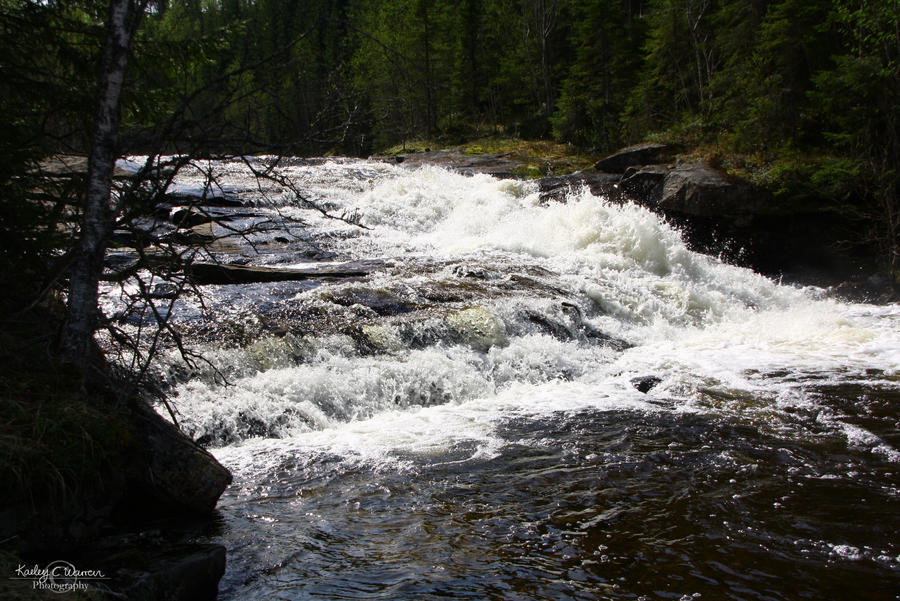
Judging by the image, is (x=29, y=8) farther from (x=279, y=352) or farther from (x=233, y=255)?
(x=233, y=255)

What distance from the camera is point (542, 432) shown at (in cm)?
719

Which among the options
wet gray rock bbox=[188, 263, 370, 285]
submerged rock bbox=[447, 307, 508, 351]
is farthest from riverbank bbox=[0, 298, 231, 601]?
wet gray rock bbox=[188, 263, 370, 285]

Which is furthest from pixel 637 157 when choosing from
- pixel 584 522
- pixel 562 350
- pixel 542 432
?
pixel 584 522

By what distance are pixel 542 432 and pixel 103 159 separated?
555cm

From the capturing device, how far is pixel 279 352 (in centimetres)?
859

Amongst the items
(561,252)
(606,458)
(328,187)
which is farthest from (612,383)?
(328,187)

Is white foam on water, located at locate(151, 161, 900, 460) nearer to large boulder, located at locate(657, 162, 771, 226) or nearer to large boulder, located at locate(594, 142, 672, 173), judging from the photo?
large boulder, located at locate(657, 162, 771, 226)

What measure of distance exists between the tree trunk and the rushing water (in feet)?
3.41

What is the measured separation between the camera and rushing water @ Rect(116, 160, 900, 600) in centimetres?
425

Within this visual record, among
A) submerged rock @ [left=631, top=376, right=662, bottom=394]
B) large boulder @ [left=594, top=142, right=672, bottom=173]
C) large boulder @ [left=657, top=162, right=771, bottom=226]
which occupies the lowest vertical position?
submerged rock @ [left=631, top=376, right=662, bottom=394]

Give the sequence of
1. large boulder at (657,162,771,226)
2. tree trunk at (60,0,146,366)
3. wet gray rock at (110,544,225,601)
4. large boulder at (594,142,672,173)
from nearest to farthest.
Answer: wet gray rock at (110,544,225,601) < tree trunk at (60,0,146,366) < large boulder at (657,162,771,226) < large boulder at (594,142,672,173)

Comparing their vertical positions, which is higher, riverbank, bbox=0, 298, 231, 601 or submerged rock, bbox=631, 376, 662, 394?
riverbank, bbox=0, 298, 231, 601

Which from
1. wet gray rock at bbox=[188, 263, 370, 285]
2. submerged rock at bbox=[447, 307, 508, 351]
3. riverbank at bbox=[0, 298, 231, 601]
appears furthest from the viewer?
wet gray rock at bbox=[188, 263, 370, 285]

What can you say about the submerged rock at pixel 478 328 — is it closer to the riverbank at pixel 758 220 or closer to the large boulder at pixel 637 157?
the riverbank at pixel 758 220
